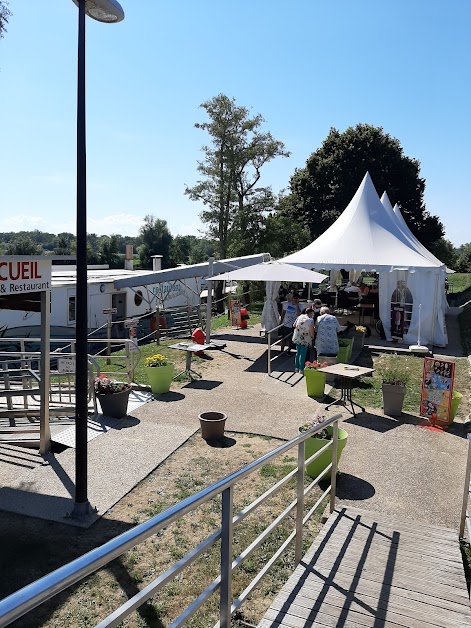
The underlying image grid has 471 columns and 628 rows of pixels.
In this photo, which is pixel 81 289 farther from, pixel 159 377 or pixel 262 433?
pixel 159 377

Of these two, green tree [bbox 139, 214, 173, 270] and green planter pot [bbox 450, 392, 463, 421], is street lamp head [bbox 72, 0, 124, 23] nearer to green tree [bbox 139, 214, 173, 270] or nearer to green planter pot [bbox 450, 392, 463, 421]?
green planter pot [bbox 450, 392, 463, 421]

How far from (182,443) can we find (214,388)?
343cm

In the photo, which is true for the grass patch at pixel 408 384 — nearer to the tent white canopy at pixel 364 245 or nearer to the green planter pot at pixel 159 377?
the tent white canopy at pixel 364 245

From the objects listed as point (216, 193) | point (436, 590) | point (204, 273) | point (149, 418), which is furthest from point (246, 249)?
point (436, 590)

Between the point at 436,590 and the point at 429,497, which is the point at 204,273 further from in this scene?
the point at 436,590

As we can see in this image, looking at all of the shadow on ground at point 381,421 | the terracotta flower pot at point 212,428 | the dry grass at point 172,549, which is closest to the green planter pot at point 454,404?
the shadow on ground at point 381,421

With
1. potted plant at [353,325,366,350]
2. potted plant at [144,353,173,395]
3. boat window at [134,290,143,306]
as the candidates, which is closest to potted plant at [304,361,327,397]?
potted plant at [144,353,173,395]

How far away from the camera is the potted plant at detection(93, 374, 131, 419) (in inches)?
344

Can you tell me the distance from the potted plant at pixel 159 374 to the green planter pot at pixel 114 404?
1499 mm

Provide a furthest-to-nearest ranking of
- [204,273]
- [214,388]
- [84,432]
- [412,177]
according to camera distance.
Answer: [412,177] → [204,273] → [214,388] → [84,432]

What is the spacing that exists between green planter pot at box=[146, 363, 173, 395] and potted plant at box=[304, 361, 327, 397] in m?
2.83

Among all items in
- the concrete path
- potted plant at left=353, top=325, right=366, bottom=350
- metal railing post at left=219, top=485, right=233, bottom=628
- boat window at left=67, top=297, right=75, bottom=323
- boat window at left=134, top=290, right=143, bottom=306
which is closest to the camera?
metal railing post at left=219, top=485, right=233, bottom=628

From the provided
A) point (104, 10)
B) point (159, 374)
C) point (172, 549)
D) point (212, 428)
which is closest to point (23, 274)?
point (104, 10)

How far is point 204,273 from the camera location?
19.7 metres
